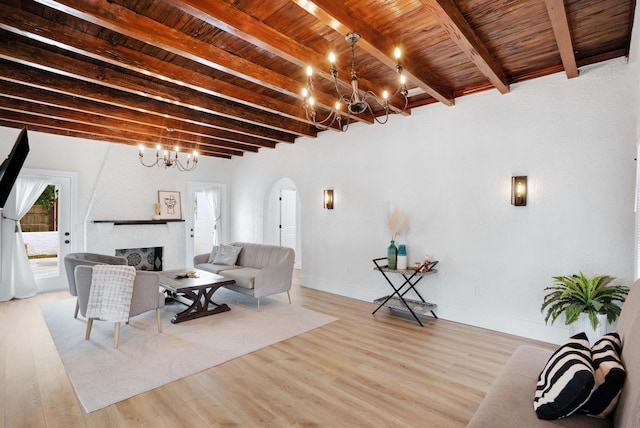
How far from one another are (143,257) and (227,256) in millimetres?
2299

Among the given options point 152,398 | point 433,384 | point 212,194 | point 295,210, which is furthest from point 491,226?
point 212,194

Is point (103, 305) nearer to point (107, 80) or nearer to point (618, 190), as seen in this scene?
→ point (107, 80)

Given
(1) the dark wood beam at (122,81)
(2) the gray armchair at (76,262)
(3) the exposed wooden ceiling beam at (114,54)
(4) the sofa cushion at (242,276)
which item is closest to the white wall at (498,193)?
(4) the sofa cushion at (242,276)

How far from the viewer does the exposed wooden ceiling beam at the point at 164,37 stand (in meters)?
2.17

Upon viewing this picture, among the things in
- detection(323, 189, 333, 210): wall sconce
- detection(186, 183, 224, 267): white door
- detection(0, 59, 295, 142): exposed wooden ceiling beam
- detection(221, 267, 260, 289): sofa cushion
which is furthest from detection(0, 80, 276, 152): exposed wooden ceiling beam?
detection(221, 267, 260, 289): sofa cushion

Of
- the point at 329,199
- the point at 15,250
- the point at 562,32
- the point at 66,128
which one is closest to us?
the point at 562,32

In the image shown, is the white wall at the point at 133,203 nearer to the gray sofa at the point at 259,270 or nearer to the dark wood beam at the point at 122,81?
the gray sofa at the point at 259,270

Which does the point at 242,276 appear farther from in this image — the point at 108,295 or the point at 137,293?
the point at 108,295

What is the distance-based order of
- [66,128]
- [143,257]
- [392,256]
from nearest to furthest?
[392,256]
[66,128]
[143,257]

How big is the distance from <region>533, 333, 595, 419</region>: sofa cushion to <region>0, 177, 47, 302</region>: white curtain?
22.8 feet

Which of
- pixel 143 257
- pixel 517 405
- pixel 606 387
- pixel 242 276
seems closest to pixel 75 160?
pixel 143 257

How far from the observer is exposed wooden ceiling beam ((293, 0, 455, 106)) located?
214 centimetres

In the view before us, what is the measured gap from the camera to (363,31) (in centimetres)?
247

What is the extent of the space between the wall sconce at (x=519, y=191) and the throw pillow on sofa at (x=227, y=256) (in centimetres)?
423
